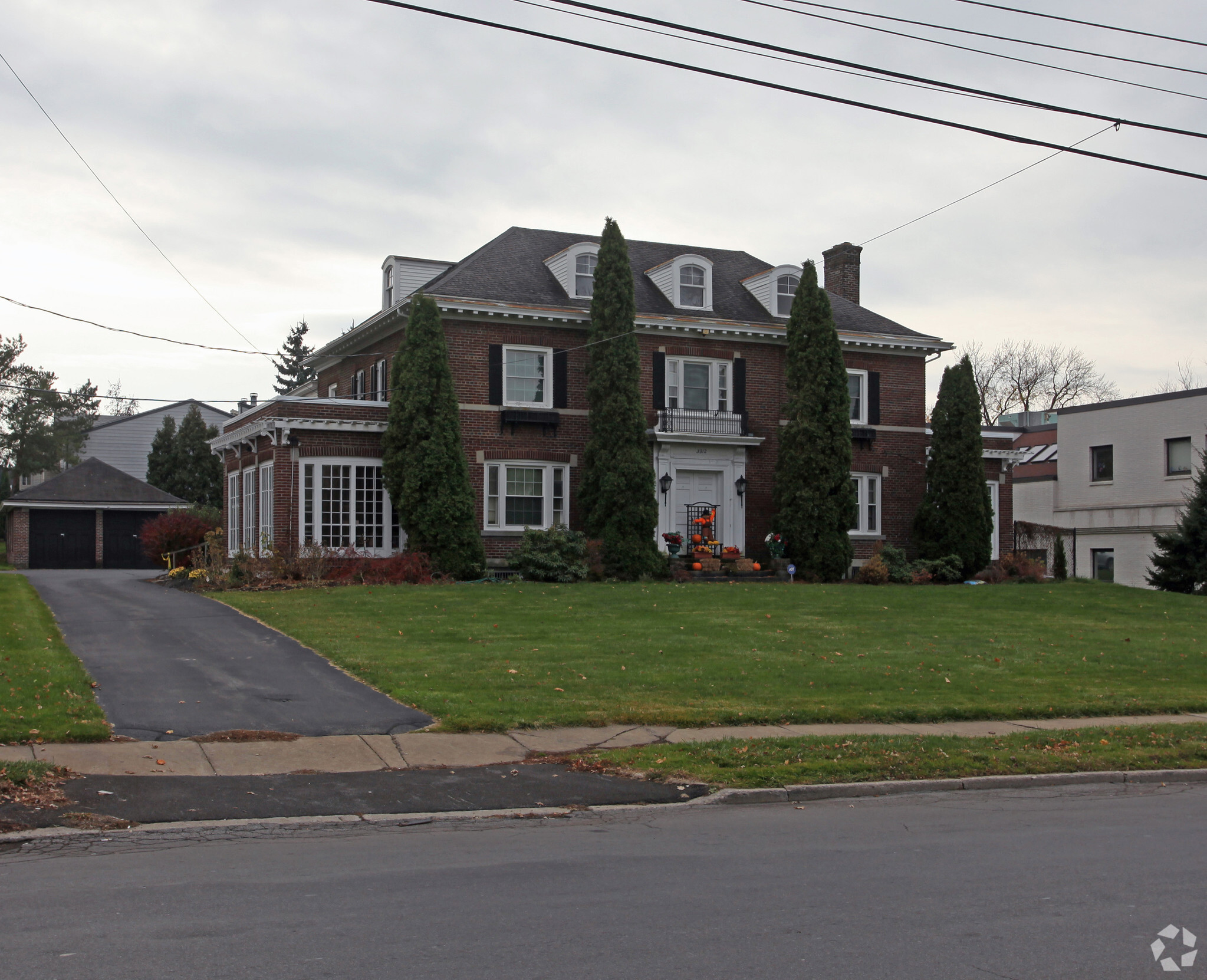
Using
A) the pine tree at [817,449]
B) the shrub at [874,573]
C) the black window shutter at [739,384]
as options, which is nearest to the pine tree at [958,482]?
the shrub at [874,573]

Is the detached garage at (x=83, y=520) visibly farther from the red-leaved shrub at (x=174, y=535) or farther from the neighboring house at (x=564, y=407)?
the neighboring house at (x=564, y=407)

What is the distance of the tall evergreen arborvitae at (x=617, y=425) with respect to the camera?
28.4m

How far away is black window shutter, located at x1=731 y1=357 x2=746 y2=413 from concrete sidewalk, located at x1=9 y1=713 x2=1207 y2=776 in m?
19.9

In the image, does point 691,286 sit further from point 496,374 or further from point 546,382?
point 496,374

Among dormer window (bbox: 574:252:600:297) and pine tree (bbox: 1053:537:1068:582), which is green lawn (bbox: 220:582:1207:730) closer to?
pine tree (bbox: 1053:537:1068:582)

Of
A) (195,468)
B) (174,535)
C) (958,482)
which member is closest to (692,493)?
(958,482)

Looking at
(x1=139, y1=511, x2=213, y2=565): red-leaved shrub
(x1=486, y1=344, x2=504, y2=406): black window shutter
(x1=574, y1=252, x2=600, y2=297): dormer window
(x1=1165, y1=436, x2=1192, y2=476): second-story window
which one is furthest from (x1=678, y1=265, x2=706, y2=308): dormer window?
(x1=1165, y1=436, x2=1192, y2=476): second-story window

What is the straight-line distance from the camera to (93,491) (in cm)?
4569

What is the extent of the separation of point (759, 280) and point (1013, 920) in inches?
1145

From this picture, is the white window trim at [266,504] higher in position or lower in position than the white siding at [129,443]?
lower

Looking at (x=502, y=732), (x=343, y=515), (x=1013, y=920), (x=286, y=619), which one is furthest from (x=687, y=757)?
(x=343, y=515)

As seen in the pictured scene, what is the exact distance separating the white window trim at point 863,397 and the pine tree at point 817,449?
3030mm

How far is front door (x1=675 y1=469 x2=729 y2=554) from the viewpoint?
103 ft

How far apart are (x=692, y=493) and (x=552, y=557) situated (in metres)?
6.22
